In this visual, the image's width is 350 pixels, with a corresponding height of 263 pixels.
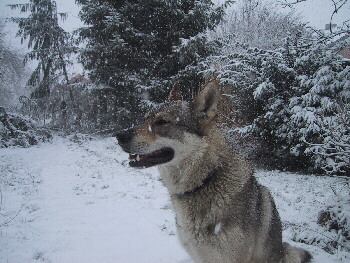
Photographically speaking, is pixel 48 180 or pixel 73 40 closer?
pixel 48 180

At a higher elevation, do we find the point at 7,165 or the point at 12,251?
the point at 12,251

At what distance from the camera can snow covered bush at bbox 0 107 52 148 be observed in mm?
11504

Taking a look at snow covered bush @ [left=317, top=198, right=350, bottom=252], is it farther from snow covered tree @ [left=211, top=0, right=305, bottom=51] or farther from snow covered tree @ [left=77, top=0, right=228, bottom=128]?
snow covered tree @ [left=211, top=0, right=305, bottom=51]

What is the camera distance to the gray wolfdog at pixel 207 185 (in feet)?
7.19

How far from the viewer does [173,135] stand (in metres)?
2.49

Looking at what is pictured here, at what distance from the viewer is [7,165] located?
27.7ft

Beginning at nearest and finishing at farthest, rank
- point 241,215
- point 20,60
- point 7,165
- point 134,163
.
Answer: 1. point 241,215
2. point 134,163
3. point 7,165
4. point 20,60

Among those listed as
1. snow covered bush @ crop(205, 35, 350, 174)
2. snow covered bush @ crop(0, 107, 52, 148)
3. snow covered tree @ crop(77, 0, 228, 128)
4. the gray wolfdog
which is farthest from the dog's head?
snow covered bush @ crop(0, 107, 52, 148)

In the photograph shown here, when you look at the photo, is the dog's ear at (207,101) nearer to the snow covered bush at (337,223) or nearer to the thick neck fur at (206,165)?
the thick neck fur at (206,165)

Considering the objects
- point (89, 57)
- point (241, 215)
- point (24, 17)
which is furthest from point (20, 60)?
point (241, 215)

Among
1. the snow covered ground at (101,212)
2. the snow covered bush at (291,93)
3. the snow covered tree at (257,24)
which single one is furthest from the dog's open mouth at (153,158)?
the snow covered tree at (257,24)

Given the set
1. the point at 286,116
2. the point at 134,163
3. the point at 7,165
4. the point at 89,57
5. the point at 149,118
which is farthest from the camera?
the point at 89,57

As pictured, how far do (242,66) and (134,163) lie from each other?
7.12 meters

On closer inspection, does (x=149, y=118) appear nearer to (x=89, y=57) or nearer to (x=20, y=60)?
(x=89, y=57)
